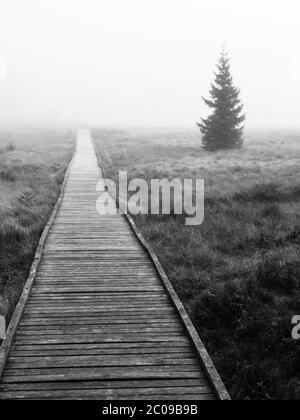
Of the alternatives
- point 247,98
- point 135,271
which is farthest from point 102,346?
point 247,98

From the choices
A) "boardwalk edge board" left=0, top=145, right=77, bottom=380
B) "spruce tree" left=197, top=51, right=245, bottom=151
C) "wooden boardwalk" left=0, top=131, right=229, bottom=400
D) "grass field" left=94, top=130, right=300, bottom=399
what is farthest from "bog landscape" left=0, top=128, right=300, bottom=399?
"spruce tree" left=197, top=51, right=245, bottom=151

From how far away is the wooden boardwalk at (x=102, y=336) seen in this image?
4805mm

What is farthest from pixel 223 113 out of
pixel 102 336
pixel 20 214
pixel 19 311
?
pixel 102 336

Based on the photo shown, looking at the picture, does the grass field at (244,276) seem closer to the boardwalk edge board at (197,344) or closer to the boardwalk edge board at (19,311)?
the boardwalk edge board at (197,344)

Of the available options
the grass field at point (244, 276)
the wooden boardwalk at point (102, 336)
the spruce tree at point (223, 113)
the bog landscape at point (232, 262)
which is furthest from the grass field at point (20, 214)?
the spruce tree at point (223, 113)

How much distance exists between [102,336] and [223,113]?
27137 millimetres

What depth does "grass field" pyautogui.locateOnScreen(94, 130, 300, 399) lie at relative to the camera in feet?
18.9

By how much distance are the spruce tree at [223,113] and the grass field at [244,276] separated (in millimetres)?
14732

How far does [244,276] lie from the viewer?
327 inches

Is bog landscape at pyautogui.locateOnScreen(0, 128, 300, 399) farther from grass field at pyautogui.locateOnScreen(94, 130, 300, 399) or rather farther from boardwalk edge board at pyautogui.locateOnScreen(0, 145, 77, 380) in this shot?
boardwalk edge board at pyautogui.locateOnScreen(0, 145, 77, 380)

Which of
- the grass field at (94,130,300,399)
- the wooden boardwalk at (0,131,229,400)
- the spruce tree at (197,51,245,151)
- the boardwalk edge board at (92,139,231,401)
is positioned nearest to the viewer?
the boardwalk edge board at (92,139,231,401)

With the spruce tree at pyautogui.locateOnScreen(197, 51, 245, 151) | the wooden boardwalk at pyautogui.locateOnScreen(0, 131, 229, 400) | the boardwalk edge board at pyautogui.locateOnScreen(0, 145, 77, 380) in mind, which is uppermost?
the spruce tree at pyautogui.locateOnScreen(197, 51, 245, 151)

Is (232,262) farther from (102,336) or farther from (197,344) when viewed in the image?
(102,336)

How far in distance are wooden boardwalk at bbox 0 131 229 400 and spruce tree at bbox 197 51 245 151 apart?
23.4 m
